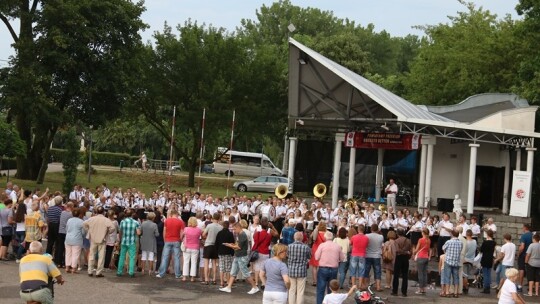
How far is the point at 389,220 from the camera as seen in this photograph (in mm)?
25219

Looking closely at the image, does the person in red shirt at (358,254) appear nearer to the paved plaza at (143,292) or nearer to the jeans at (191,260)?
the paved plaza at (143,292)

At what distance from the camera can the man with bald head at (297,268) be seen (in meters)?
14.5

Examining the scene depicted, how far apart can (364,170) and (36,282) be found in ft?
96.2

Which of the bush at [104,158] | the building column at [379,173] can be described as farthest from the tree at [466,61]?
the bush at [104,158]

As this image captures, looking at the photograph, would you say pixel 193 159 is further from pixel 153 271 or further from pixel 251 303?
pixel 251 303

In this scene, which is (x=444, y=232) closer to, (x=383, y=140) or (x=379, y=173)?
(x=383, y=140)

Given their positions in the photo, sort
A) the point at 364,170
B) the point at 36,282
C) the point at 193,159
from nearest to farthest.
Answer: the point at 36,282, the point at 364,170, the point at 193,159

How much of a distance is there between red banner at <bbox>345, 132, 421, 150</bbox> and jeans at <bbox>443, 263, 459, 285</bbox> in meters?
14.8

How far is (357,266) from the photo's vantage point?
17938 mm

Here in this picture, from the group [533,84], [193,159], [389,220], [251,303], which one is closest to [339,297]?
[251,303]

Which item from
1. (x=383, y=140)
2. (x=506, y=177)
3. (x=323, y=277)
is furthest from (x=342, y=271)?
(x=506, y=177)

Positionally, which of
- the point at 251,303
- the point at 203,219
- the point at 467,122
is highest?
the point at 467,122

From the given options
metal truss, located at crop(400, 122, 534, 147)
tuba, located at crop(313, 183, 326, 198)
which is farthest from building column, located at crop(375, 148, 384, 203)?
metal truss, located at crop(400, 122, 534, 147)

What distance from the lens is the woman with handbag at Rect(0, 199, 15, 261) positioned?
62.7 ft
